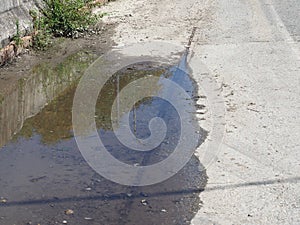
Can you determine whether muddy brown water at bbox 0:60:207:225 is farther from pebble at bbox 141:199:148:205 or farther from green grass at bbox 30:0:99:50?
green grass at bbox 30:0:99:50

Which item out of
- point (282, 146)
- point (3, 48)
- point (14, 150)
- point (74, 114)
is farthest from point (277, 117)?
point (3, 48)

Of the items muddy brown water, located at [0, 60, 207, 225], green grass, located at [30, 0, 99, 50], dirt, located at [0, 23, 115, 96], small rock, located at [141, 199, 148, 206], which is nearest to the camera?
muddy brown water, located at [0, 60, 207, 225]

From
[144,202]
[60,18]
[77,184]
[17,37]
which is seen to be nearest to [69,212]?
[77,184]

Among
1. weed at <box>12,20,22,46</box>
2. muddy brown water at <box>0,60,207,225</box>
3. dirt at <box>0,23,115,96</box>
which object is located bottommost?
dirt at <box>0,23,115,96</box>

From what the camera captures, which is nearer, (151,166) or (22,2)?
(151,166)

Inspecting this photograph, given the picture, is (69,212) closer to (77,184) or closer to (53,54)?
(77,184)

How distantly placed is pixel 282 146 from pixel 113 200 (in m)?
2.04

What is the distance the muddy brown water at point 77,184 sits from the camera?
4.77 metres

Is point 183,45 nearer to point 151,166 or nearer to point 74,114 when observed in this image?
point 74,114

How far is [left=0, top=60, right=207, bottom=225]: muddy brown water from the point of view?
4766 mm

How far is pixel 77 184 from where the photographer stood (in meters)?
5.31

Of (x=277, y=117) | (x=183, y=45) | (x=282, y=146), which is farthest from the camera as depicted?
(x=183, y=45)

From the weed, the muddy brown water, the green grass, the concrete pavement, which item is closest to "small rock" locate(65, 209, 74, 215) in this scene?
the muddy brown water

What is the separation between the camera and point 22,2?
1109 centimetres
